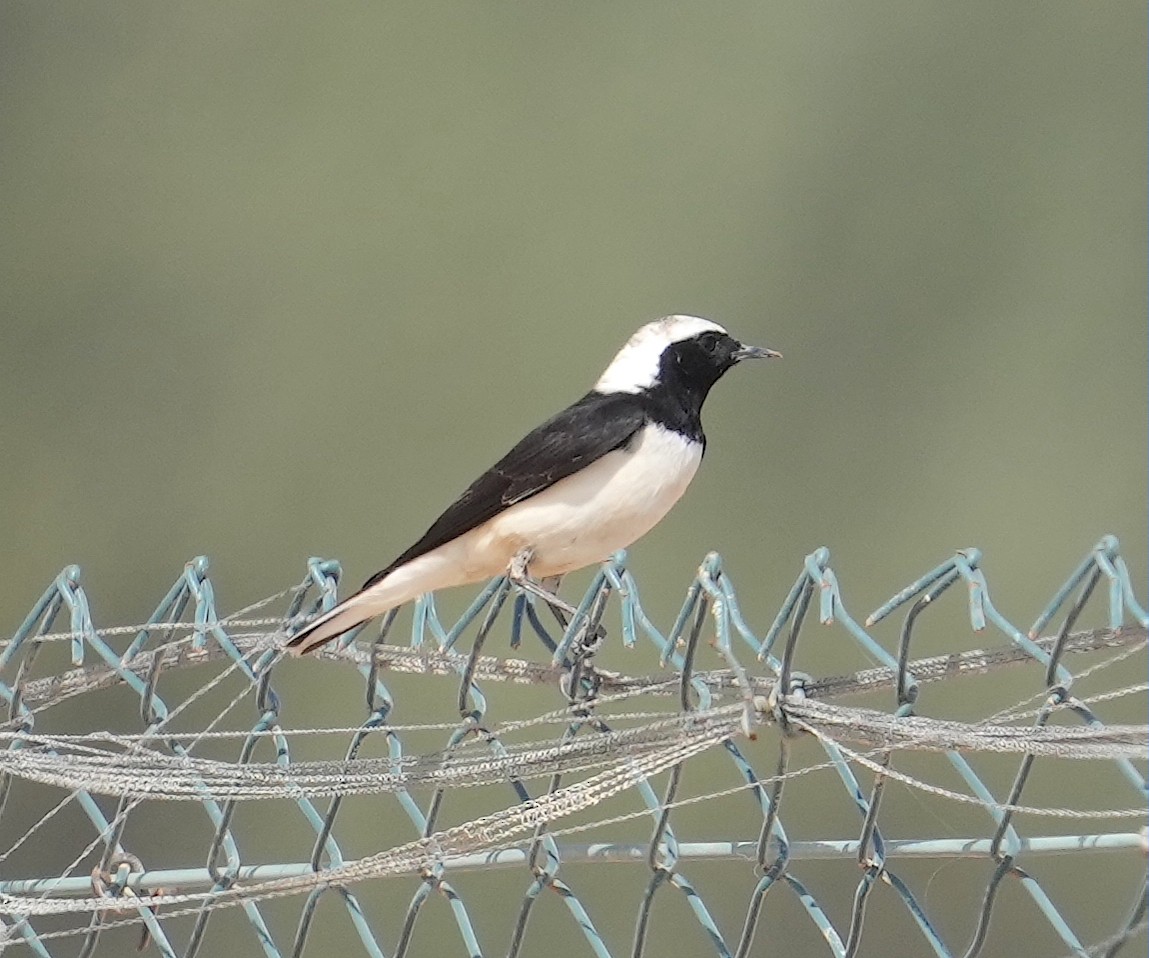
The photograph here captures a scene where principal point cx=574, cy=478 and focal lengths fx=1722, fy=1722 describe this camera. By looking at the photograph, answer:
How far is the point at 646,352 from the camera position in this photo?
280cm

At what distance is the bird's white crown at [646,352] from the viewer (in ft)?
9.00

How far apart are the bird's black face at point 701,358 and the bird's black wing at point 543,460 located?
165 millimetres

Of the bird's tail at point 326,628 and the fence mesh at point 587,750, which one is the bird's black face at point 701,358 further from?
the bird's tail at point 326,628

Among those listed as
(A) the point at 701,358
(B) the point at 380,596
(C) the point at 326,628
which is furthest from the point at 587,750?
(A) the point at 701,358

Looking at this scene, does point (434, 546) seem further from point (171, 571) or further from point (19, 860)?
point (171, 571)

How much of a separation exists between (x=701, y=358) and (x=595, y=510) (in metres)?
0.42

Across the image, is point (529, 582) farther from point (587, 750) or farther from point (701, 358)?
point (587, 750)

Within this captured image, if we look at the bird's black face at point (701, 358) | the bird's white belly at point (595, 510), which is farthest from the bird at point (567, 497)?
the bird's black face at point (701, 358)

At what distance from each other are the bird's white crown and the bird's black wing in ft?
0.54

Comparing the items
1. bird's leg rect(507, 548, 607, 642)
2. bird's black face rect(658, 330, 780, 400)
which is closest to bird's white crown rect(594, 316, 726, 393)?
bird's black face rect(658, 330, 780, 400)

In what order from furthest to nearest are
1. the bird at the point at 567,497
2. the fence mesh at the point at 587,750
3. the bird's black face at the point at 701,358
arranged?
the bird's black face at the point at 701,358 < the bird at the point at 567,497 < the fence mesh at the point at 587,750

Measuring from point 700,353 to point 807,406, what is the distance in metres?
5.09

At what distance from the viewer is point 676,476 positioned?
2.49 metres

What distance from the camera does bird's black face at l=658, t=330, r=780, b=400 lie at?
2725mm
